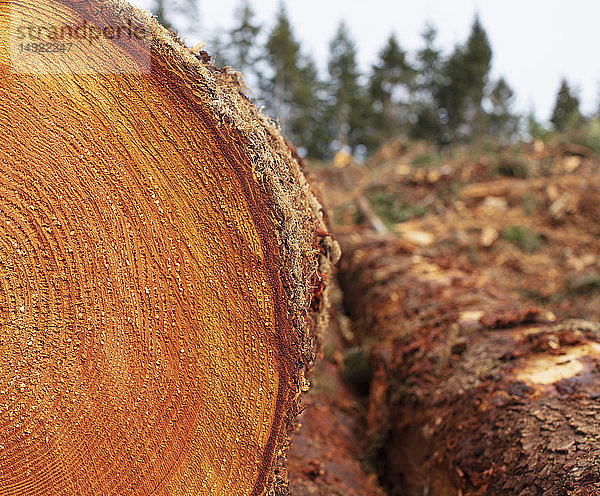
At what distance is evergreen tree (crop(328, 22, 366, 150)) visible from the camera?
109 ft

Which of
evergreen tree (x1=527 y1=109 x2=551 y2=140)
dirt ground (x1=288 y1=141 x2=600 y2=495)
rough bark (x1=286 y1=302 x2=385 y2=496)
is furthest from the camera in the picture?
evergreen tree (x1=527 y1=109 x2=551 y2=140)

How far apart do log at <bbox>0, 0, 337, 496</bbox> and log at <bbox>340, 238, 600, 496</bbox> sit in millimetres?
1011

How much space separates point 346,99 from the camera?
107 feet

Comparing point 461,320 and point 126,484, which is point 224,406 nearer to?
point 126,484

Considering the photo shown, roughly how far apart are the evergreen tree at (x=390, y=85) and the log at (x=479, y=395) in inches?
1182

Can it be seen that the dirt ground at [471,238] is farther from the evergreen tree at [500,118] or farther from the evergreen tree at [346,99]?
the evergreen tree at [346,99]

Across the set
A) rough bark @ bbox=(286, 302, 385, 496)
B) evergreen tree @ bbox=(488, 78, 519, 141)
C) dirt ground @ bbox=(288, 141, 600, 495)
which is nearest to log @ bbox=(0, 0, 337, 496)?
rough bark @ bbox=(286, 302, 385, 496)

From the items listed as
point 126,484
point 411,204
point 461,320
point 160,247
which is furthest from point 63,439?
point 411,204

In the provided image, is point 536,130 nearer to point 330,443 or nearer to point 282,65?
point 330,443

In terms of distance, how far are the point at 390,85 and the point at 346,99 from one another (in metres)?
2.99

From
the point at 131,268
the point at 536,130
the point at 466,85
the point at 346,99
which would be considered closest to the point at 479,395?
the point at 131,268

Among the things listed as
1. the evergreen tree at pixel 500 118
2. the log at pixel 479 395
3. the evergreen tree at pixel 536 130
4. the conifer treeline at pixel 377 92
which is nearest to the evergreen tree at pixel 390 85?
the conifer treeline at pixel 377 92

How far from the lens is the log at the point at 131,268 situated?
1353 mm

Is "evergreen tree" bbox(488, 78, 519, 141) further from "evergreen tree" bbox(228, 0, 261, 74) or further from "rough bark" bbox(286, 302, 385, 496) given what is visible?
"rough bark" bbox(286, 302, 385, 496)
